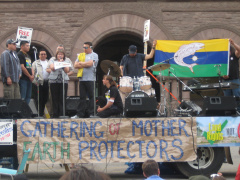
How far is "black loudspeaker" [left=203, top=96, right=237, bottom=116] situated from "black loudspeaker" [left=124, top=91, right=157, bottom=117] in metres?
0.98

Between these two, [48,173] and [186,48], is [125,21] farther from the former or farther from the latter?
[48,173]

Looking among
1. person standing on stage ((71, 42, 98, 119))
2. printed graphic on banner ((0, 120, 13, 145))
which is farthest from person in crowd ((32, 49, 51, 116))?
printed graphic on banner ((0, 120, 13, 145))

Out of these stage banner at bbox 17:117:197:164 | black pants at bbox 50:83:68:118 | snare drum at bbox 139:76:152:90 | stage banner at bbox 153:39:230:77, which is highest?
stage banner at bbox 153:39:230:77

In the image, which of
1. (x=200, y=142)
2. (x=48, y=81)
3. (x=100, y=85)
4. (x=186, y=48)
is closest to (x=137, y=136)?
(x=200, y=142)

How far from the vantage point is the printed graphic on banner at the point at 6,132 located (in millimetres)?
9133

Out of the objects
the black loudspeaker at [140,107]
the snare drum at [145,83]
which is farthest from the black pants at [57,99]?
the black loudspeaker at [140,107]

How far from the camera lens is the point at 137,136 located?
940cm

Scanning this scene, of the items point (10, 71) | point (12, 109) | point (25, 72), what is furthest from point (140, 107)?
point (25, 72)

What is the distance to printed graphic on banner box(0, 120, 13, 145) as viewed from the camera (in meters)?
9.13

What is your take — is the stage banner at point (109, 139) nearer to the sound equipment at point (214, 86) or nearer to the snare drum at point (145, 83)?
the sound equipment at point (214, 86)

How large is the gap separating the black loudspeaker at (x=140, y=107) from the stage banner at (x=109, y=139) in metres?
0.13

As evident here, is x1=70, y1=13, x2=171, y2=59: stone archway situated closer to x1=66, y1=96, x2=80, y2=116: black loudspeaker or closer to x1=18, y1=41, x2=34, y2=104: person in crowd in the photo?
x1=66, y1=96, x2=80, y2=116: black loudspeaker

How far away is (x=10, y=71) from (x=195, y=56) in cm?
514

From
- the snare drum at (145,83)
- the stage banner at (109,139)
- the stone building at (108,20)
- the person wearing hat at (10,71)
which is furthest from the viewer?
the stone building at (108,20)
